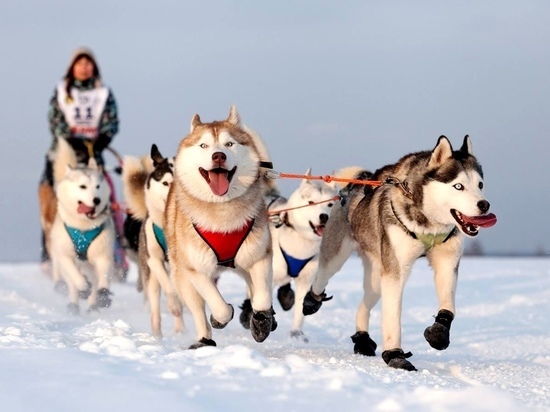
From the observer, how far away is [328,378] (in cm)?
314

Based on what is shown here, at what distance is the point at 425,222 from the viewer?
452 cm

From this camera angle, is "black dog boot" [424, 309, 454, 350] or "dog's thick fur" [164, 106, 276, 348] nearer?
"black dog boot" [424, 309, 454, 350]

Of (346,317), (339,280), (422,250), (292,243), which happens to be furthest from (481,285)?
(422,250)

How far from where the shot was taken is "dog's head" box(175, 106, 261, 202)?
4.52 m

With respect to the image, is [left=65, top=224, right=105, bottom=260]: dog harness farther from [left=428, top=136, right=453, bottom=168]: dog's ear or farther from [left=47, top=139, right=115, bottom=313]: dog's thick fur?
[left=428, top=136, right=453, bottom=168]: dog's ear

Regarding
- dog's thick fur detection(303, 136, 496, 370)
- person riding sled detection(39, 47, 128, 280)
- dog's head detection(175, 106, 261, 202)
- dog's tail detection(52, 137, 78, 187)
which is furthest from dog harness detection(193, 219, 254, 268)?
person riding sled detection(39, 47, 128, 280)

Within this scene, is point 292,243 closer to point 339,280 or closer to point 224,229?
point 224,229

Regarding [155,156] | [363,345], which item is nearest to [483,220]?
[363,345]

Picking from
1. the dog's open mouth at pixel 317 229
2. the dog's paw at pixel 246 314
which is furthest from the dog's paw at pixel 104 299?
the dog's paw at pixel 246 314

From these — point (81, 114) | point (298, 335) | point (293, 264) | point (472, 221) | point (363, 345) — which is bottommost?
point (298, 335)

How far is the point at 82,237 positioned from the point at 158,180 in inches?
42.2

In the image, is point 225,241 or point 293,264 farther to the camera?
point 293,264

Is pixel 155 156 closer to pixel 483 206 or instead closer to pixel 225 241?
pixel 225 241

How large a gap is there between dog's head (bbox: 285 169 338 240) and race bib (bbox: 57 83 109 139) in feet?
8.07
